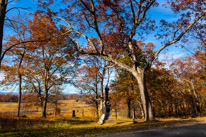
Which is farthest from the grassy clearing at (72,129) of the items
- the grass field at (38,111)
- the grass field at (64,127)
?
the grass field at (38,111)

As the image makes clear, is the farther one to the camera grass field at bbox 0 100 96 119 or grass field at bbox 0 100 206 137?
grass field at bbox 0 100 96 119

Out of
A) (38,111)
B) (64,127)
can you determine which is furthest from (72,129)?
(38,111)

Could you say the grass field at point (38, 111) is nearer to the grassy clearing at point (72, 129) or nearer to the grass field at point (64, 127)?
the grass field at point (64, 127)

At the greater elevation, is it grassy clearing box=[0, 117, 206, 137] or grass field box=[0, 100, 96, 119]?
grassy clearing box=[0, 117, 206, 137]

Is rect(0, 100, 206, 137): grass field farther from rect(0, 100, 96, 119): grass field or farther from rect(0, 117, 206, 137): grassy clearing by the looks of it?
rect(0, 100, 96, 119): grass field

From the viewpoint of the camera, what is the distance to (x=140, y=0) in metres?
9.70

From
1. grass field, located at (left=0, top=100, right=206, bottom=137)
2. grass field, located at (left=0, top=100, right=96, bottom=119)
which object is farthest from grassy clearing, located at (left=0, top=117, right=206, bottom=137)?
grass field, located at (left=0, top=100, right=96, bottom=119)

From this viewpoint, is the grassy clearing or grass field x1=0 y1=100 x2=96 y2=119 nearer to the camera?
the grassy clearing

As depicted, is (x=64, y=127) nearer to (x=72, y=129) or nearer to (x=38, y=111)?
(x=72, y=129)

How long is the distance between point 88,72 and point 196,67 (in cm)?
1881

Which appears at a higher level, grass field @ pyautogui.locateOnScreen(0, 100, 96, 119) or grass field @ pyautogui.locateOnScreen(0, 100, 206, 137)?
grass field @ pyautogui.locateOnScreen(0, 100, 206, 137)

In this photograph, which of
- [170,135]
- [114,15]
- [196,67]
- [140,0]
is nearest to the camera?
[170,135]

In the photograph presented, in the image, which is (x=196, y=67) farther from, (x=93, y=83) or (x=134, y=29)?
(x=134, y=29)

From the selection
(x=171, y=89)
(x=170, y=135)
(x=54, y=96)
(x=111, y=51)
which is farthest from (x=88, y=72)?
(x=170, y=135)
